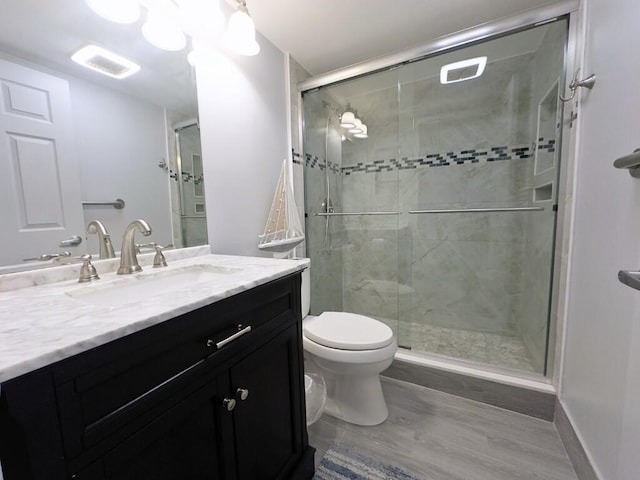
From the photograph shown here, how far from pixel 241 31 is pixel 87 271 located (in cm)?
113

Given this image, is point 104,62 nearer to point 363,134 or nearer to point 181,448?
point 181,448

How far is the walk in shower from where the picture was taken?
69.4 inches

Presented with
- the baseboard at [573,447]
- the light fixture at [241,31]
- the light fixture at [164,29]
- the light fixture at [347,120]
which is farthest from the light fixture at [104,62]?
the baseboard at [573,447]

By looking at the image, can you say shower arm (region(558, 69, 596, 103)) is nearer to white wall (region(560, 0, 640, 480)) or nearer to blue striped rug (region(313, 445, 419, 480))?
white wall (region(560, 0, 640, 480))

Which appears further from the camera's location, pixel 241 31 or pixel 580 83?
pixel 241 31

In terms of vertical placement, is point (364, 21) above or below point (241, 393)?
above

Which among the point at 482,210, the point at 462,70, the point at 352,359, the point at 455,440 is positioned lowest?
the point at 455,440

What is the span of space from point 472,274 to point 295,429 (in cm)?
182

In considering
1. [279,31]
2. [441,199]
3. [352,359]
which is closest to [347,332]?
[352,359]

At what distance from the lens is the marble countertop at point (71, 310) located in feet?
1.30

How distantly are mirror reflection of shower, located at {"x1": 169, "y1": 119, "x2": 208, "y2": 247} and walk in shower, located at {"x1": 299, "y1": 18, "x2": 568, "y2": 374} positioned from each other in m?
0.89

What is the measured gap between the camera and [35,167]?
2.60ft

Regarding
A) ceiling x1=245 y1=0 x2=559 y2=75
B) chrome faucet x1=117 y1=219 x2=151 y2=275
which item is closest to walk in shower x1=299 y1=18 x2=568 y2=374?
ceiling x1=245 y1=0 x2=559 y2=75

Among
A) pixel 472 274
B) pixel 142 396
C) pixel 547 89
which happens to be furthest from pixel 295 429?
pixel 547 89
